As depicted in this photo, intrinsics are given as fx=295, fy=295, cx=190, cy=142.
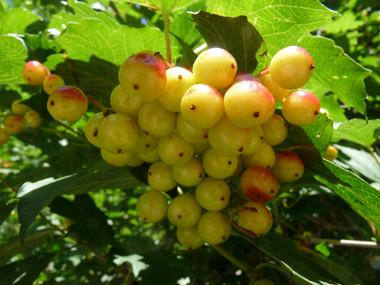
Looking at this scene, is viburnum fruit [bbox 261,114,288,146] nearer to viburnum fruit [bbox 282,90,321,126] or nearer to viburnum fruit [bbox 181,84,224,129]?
viburnum fruit [bbox 282,90,321,126]

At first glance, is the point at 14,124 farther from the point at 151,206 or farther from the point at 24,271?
the point at 151,206

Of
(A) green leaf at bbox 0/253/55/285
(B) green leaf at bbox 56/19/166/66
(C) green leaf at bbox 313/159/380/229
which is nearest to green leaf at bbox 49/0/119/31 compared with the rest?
(B) green leaf at bbox 56/19/166/66

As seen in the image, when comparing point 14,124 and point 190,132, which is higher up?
point 190,132

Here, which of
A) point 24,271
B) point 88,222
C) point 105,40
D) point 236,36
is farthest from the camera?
point 88,222

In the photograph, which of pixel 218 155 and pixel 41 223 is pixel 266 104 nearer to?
pixel 218 155

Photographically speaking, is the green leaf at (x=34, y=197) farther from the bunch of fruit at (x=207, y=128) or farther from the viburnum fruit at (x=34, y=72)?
the viburnum fruit at (x=34, y=72)

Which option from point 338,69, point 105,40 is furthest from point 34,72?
point 338,69

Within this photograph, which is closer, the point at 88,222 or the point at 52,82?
the point at 52,82
